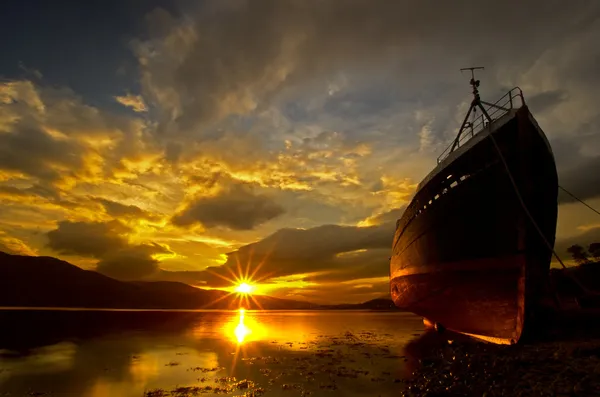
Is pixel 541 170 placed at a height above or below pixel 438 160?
below

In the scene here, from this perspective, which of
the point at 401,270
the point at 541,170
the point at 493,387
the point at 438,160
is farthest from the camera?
the point at 401,270

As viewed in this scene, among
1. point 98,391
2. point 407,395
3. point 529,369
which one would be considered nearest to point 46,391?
point 98,391

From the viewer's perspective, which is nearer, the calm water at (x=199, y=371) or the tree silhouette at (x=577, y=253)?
the calm water at (x=199, y=371)

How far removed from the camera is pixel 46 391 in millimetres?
13789

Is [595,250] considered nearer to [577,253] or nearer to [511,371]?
[577,253]

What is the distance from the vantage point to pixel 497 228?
57.8 feet

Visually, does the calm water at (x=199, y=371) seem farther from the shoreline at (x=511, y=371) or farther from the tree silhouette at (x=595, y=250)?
the tree silhouette at (x=595, y=250)

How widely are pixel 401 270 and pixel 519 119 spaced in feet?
52.5

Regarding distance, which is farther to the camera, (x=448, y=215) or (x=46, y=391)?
(x=448, y=215)

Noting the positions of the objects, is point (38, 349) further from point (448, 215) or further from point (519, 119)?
point (519, 119)

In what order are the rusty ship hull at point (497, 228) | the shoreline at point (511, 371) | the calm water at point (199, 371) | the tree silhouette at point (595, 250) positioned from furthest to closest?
1. the tree silhouette at point (595, 250)
2. the rusty ship hull at point (497, 228)
3. the calm water at point (199, 371)
4. the shoreline at point (511, 371)

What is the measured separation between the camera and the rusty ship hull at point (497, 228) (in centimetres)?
1633

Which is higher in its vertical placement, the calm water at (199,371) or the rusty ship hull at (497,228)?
the rusty ship hull at (497,228)

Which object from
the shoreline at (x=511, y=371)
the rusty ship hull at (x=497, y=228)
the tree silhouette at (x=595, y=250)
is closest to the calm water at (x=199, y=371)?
the shoreline at (x=511, y=371)
